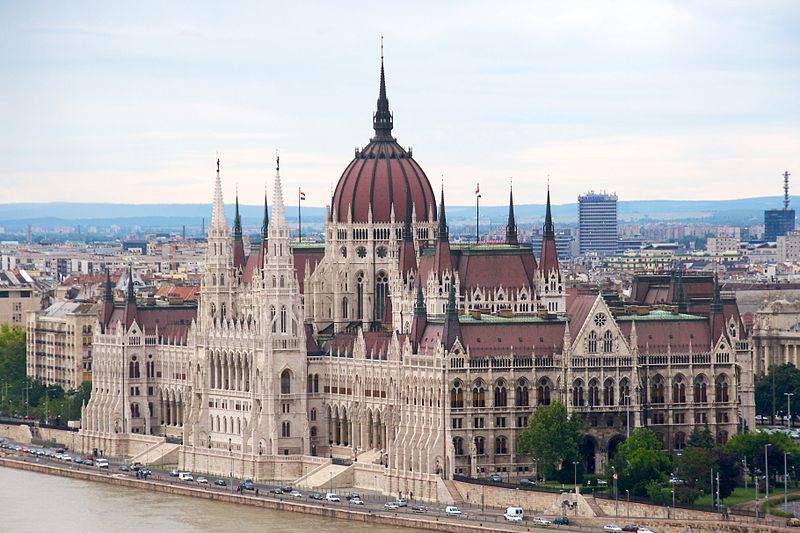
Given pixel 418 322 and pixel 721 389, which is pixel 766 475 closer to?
pixel 721 389

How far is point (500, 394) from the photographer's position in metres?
172

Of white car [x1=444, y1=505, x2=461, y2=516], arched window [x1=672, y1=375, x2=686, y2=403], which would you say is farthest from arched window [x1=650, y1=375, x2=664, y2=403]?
white car [x1=444, y1=505, x2=461, y2=516]

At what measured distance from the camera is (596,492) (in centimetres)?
16188

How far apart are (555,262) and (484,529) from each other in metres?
37.0

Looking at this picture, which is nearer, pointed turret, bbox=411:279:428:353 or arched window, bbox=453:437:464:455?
arched window, bbox=453:437:464:455

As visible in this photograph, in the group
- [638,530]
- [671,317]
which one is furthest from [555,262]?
[638,530]

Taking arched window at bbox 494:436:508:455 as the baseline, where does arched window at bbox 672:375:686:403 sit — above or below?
above

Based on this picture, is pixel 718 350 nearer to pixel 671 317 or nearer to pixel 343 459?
pixel 671 317

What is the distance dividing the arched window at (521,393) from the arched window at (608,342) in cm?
578

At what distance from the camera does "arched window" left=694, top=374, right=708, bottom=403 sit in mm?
177625

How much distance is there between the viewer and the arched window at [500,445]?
563ft

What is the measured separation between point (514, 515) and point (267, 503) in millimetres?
20470

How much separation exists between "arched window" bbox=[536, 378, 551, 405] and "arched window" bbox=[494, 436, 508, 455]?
3.20 meters

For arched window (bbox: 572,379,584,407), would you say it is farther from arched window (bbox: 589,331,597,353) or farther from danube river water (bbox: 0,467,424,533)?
danube river water (bbox: 0,467,424,533)
